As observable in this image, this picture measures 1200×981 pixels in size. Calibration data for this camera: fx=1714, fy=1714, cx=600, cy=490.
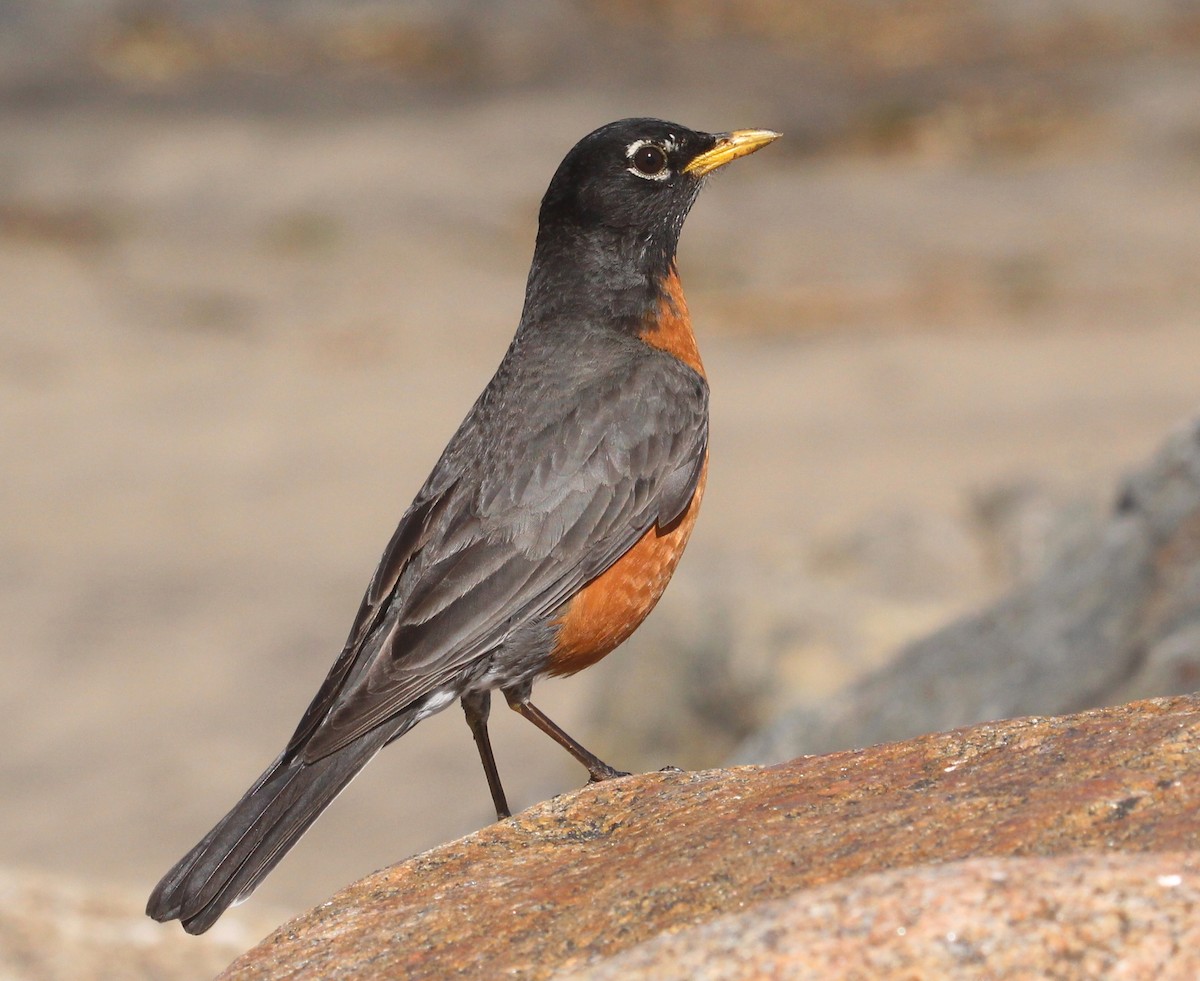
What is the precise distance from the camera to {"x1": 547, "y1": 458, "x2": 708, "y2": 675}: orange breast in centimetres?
495

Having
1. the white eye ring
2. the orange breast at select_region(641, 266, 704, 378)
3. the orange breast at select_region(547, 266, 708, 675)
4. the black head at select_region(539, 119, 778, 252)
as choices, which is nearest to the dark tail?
the orange breast at select_region(547, 266, 708, 675)

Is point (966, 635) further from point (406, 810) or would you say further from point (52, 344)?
point (52, 344)

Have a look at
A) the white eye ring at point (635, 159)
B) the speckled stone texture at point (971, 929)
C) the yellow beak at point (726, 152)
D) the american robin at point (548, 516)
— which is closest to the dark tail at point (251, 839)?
the american robin at point (548, 516)

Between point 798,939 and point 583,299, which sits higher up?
point 583,299

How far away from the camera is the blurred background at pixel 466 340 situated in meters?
9.67

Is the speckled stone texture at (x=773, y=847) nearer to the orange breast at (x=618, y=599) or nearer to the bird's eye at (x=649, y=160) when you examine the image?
the orange breast at (x=618, y=599)

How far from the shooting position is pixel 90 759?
1050 centimetres

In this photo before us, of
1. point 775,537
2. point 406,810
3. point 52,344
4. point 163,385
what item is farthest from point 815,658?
point 52,344

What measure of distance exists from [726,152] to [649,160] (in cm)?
31

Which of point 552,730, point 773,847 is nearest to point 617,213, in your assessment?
point 552,730

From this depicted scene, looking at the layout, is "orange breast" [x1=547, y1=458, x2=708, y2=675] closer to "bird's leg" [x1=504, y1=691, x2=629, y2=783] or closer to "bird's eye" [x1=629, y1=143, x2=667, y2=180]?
"bird's leg" [x1=504, y1=691, x2=629, y2=783]

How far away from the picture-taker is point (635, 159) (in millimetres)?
5953

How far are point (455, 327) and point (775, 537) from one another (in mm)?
6066

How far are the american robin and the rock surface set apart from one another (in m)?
1.37
